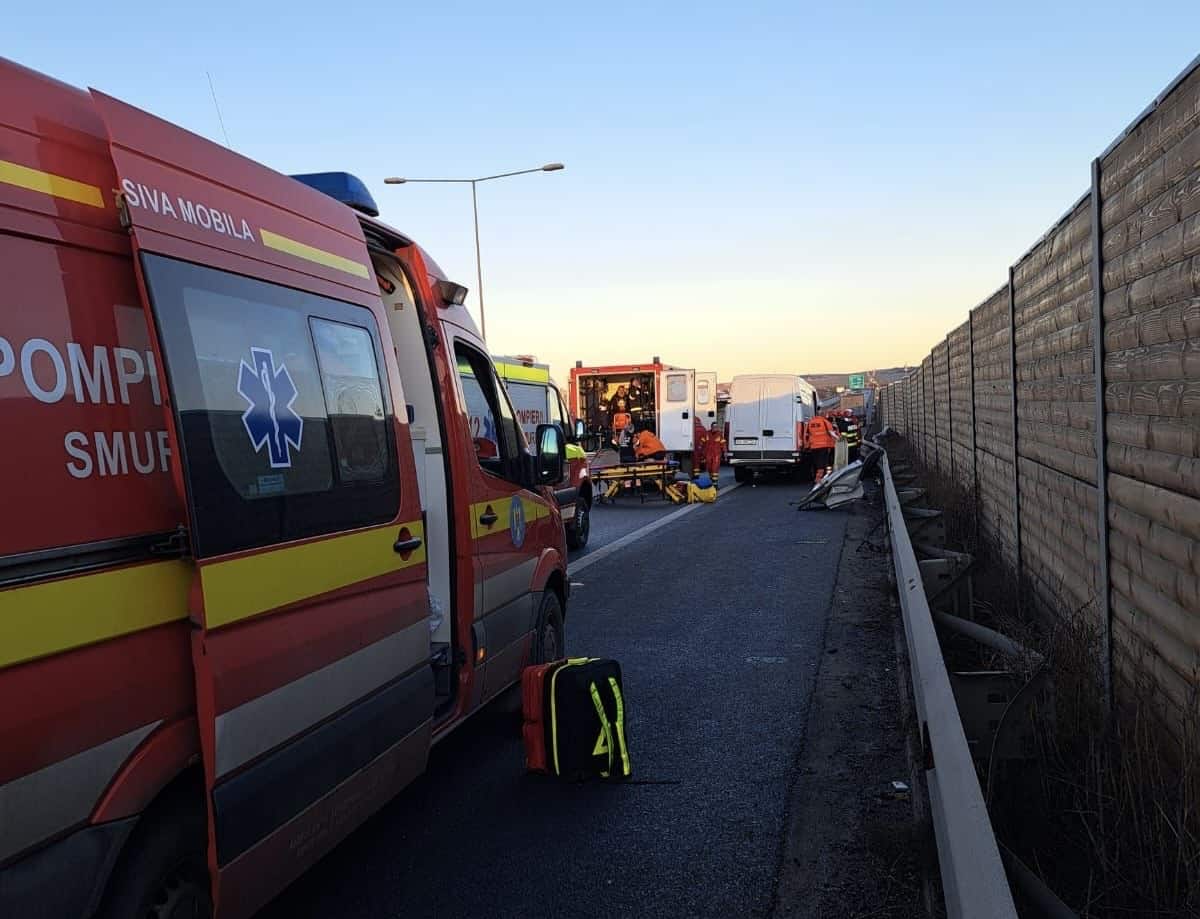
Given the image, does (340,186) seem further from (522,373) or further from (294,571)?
(522,373)

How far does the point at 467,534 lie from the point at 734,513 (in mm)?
13228

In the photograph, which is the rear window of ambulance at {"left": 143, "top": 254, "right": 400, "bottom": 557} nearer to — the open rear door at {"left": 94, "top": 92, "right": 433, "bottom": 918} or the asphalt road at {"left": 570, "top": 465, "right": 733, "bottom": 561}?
the open rear door at {"left": 94, "top": 92, "right": 433, "bottom": 918}

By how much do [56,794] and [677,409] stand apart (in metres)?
22.6

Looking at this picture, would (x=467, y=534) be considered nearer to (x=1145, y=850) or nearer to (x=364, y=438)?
(x=364, y=438)

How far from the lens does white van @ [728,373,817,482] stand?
23.9m

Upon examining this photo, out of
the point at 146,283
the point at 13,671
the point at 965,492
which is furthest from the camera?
the point at 965,492

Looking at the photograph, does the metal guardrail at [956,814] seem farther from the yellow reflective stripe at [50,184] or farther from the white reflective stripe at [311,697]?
the yellow reflective stripe at [50,184]

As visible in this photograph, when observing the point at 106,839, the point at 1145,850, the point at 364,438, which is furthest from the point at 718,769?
the point at 106,839

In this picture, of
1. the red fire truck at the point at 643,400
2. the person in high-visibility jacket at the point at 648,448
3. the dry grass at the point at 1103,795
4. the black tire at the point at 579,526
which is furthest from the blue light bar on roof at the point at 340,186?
the red fire truck at the point at 643,400

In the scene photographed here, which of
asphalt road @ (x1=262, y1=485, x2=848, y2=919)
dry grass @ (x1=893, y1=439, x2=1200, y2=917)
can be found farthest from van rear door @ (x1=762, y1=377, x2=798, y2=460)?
dry grass @ (x1=893, y1=439, x2=1200, y2=917)

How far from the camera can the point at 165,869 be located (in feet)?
8.69

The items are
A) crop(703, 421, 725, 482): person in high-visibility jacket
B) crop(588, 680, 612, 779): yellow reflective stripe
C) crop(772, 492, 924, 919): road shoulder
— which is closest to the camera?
crop(772, 492, 924, 919): road shoulder

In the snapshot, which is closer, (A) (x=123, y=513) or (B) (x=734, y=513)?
(A) (x=123, y=513)

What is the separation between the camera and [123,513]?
2.52m
